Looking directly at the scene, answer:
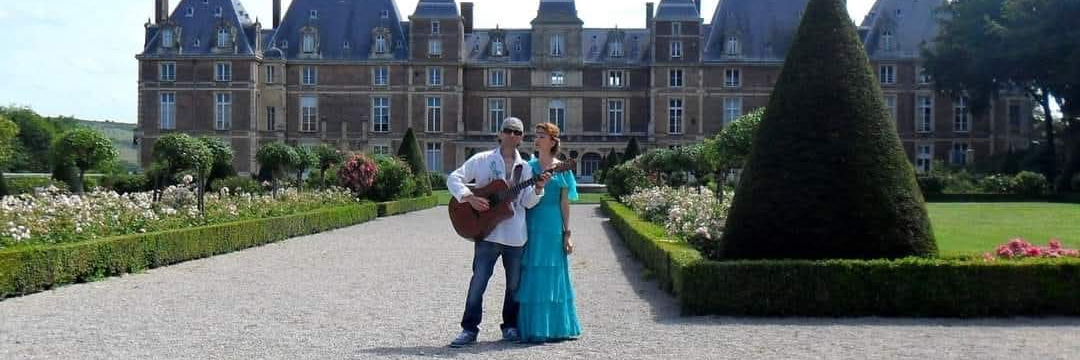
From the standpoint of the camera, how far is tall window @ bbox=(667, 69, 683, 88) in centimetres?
5203

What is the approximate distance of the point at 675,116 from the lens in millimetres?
52500

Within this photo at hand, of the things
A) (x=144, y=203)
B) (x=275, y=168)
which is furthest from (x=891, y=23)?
(x=144, y=203)

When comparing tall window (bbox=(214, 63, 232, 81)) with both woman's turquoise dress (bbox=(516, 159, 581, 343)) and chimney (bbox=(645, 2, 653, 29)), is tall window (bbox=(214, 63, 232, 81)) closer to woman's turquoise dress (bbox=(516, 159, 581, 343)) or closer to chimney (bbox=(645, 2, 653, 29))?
chimney (bbox=(645, 2, 653, 29))

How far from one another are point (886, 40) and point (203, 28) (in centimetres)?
2956

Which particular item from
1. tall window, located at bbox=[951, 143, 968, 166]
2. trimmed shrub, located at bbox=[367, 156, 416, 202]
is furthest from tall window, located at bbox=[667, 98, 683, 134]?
trimmed shrub, located at bbox=[367, 156, 416, 202]

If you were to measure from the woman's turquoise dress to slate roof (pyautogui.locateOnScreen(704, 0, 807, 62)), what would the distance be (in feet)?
150

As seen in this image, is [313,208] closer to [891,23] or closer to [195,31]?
[195,31]

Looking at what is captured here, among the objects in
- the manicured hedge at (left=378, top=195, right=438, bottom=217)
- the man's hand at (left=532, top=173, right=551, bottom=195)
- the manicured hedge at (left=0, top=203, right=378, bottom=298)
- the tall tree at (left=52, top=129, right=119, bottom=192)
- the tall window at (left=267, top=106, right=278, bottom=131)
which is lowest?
the manicured hedge at (left=378, top=195, right=438, bottom=217)

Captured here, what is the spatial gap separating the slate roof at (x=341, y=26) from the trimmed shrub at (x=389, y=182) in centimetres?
2336

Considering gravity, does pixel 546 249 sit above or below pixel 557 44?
below

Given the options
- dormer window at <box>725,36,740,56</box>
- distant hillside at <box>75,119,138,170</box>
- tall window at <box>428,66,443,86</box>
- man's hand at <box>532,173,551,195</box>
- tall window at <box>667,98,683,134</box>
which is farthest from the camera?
distant hillside at <box>75,119,138,170</box>

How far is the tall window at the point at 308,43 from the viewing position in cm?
5266

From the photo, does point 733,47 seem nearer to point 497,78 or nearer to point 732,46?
point 732,46

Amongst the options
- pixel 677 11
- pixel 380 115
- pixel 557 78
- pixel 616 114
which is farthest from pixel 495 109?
pixel 677 11
